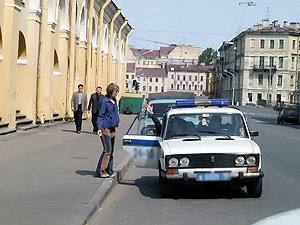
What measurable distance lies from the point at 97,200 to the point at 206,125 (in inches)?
107

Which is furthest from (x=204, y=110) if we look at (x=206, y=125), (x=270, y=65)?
(x=270, y=65)

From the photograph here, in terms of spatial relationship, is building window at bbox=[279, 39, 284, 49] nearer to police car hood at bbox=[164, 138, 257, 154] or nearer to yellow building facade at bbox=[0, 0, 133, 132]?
yellow building facade at bbox=[0, 0, 133, 132]

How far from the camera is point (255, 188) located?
980 centimetres

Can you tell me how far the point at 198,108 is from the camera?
432 inches

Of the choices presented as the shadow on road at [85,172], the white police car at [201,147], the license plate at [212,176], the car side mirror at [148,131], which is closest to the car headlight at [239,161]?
the white police car at [201,147]

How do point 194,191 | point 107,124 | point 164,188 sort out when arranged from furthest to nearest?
1. point 107,124
2. point 194,191
3. point 164,188

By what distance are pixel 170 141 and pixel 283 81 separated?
9492 centimetres

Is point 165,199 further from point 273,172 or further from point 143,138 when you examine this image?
point 273,172

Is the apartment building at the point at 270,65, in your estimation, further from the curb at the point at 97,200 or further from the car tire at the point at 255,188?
the car tire at the point at 255,188

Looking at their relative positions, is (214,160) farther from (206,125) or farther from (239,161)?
(206,125)

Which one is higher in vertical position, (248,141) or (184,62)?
(184,62)

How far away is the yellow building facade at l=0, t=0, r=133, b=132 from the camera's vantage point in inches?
771

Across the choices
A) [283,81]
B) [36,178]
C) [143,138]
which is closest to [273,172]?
[143,138]

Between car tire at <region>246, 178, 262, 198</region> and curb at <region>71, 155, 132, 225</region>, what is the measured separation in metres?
2.49
